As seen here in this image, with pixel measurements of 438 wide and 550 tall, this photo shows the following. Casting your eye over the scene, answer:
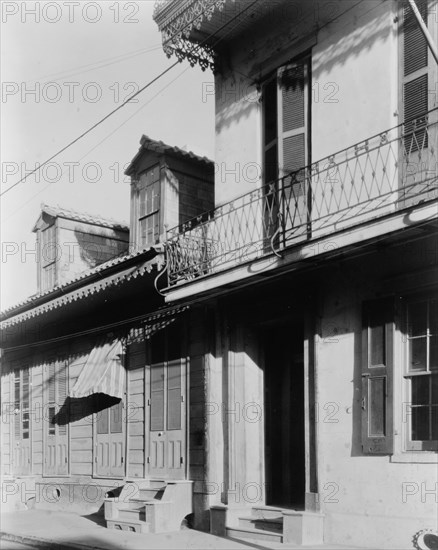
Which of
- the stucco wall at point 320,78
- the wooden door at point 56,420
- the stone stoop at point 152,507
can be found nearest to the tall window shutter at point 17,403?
A: the wooden door at point 56,420

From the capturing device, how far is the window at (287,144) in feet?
35.5

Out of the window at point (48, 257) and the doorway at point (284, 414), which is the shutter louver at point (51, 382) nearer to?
the window at point (48, 257)

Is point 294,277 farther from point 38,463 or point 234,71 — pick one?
point 38,463

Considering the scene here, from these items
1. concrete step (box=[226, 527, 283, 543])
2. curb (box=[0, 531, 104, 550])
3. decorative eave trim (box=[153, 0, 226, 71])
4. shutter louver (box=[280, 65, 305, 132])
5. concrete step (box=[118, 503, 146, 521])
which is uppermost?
decorative eave trim (box=[153, 0, 226, 71])

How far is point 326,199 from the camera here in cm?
1020

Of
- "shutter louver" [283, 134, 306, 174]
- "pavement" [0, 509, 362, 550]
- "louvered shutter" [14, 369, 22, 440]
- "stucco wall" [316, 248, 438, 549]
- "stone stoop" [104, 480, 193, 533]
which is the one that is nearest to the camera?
"stucco wall" [316, 248, 438, 549]

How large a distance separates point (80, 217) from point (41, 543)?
897cm

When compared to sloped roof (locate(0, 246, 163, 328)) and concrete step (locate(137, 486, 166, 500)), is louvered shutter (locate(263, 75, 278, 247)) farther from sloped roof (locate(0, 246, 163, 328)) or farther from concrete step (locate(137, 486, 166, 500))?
concrete step (locate(137, 486, 166, 500))

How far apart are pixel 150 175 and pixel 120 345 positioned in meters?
3.62

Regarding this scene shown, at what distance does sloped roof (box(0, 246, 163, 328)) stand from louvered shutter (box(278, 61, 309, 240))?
94.0 inches

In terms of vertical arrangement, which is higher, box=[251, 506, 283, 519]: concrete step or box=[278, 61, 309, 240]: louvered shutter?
box=[278, 61, 309, 240]: louvered shutter

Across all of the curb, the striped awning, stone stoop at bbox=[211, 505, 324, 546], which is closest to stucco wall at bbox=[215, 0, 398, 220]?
the striped awning

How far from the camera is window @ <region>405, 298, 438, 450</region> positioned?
343 inches

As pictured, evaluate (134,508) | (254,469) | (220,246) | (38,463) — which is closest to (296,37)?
(220,246)
